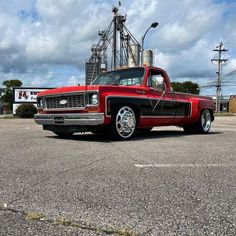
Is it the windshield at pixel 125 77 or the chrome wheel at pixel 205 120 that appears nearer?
the windshield at pixel 125 77

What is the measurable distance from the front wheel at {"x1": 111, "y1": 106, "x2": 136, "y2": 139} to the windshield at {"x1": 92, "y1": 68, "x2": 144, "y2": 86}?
1031 mm

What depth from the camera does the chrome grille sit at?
841 cm

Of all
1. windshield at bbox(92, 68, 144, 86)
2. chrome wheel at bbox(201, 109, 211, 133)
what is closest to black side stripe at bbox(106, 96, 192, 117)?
windshield at bbox(92, 68, 144, 86)

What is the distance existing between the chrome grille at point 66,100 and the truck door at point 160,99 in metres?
1.77

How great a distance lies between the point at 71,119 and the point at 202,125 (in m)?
4.68

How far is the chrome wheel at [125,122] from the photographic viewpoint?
27.9 ft

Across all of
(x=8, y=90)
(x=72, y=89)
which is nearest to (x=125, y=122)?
(x=72, y=89)

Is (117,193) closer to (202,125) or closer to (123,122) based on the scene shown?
(123,122)

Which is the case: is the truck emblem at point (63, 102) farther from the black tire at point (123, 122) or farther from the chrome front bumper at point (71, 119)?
the black tire at point (123, 122)

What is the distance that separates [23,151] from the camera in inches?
263

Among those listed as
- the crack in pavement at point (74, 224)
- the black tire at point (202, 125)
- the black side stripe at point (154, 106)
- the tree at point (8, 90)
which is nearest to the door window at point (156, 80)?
the black side stripe at point (154, 106)

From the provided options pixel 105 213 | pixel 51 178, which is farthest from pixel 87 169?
pixel 105 213

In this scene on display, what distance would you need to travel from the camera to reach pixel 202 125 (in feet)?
37.8

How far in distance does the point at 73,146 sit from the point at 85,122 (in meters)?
0.88
